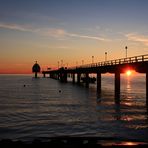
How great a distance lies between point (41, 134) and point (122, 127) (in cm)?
706

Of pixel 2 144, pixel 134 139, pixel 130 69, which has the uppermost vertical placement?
pixel 130 69

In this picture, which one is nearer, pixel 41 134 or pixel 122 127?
pixel 41 134

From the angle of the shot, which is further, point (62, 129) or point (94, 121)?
point (94, 121)

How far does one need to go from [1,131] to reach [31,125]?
3086 millimetres

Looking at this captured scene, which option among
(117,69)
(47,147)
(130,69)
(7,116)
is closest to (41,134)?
(47,147)

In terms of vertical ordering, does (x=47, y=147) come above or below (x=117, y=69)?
below

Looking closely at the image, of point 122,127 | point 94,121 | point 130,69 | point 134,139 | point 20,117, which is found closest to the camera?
point 134,139

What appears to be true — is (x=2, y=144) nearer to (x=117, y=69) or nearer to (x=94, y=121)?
(x=94, y=121)

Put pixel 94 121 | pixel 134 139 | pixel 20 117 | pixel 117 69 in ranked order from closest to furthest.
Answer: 1. pixel 134 139
2. pixel 94 121
3. pixel 20 117
4. pixel 117 69

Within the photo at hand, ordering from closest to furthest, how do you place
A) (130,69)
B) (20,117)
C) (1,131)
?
(1,131) → (20,117) → (130,69)

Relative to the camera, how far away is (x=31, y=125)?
24.3 meters

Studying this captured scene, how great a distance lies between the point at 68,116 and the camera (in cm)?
2964

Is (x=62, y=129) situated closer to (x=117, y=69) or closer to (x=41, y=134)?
(x=41, y=134)

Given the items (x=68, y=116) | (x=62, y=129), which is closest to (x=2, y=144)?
(x=62, y=129)
